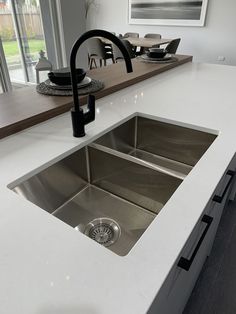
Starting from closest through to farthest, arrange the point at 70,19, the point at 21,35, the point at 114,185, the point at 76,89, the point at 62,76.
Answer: the point at 76,89 < the point at 114,185 < the point at 62,76 < the point at 70,19 < the point at 21,35

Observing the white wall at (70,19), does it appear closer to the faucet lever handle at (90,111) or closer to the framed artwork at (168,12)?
the faucet lever handle at (90,111)

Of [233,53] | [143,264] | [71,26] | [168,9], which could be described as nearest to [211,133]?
[143,264]

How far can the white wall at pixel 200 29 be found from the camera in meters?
4.41

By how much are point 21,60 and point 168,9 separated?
10.3 feet

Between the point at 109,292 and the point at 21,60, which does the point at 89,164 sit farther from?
the point at 21,60

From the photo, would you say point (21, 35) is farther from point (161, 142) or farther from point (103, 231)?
point (103, 231)

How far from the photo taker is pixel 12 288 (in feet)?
1.42

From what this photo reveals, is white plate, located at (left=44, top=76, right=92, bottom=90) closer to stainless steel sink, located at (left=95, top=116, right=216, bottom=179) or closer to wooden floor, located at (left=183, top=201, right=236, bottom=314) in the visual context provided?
stainless steel sink, located at (left=95, top=116, right=216, bottom=179)

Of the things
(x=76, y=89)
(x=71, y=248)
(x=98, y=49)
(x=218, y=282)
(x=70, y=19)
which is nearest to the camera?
(x=71, y=248)

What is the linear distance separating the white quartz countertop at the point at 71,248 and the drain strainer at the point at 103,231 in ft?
1.01

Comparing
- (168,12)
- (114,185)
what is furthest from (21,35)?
(114,185)

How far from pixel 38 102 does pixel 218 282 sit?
1.32m

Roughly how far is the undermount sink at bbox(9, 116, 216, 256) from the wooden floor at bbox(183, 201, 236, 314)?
0.60m

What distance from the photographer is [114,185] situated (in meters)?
1.07
